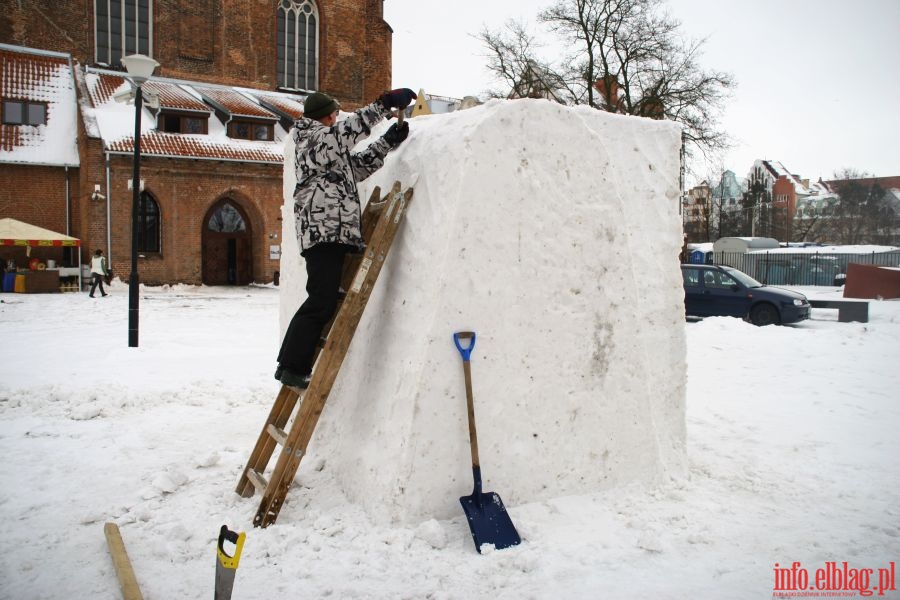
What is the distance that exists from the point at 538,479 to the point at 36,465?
3546mm

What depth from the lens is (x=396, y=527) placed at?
349 centimetres

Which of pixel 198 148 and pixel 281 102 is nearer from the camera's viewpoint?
pixel 198 148

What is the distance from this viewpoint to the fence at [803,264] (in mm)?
30531

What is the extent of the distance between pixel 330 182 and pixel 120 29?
32.7 metres

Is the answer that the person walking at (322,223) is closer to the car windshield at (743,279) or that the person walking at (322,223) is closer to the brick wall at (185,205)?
the car windshield at (743,279)

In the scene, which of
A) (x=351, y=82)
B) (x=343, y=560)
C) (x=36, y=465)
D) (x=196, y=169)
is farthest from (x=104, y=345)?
(x=351, y=82)

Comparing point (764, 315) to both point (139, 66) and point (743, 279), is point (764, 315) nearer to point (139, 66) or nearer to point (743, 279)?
point (743, 279)

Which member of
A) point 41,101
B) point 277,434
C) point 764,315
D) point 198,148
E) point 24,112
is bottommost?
point 764,315

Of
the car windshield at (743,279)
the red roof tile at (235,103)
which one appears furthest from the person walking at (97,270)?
the car windshield at (743,279)

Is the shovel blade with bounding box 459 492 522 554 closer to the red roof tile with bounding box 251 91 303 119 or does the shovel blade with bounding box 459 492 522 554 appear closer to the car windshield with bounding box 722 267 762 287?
the car windshield with bounding box 722 267 762 287

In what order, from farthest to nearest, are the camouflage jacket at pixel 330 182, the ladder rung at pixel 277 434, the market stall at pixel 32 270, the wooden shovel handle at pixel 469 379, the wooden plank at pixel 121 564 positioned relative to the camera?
the market stall at pixel 32 270, the ladder rung at pixel 277 434, the camouflage jacket at pixel 330 182, the wooden shovel handle at pixel 469 379, the wooden plank at pixel 121 564

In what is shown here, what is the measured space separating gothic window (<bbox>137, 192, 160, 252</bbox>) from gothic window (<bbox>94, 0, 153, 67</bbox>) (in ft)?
29.3

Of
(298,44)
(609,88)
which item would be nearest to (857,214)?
(609,88)

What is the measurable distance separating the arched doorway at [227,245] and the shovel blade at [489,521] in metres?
26.4
